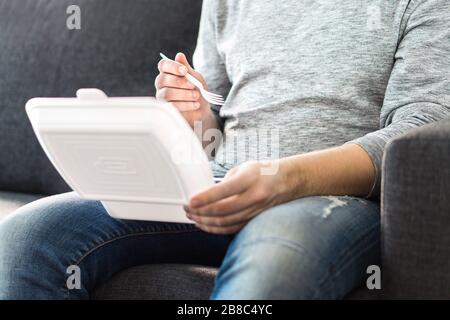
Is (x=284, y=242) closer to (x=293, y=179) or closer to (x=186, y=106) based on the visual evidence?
(x=293, y=179)

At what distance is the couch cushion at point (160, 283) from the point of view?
Result: 881mm

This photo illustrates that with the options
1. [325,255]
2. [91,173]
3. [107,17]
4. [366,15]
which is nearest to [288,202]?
[325,255]

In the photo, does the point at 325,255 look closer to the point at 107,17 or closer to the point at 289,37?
the point at 289,37

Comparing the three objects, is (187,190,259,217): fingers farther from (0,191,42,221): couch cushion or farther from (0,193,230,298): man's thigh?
(0,191,42,221): couch cushion

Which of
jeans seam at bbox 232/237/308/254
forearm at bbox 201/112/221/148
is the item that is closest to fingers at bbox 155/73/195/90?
forearm at bbox 201/112/221/148

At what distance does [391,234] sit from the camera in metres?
0.75

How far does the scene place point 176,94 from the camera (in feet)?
3.31

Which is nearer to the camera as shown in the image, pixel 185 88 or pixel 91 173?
pixel 91 173

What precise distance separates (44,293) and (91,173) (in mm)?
172

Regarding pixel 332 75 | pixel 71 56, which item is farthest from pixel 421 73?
pixel 71 56

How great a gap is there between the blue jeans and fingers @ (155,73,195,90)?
20 centimetres

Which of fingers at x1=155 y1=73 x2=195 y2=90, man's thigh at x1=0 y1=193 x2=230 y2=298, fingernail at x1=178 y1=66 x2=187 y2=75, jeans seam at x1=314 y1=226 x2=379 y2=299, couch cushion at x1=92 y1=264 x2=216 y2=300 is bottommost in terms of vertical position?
couch cushion at x1=92 y1=264 x2=216 y2=300

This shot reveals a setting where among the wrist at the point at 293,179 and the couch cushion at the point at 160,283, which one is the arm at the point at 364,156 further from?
the couch cushion at the point at 160,283

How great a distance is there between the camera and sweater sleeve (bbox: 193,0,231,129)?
122 centimetres
